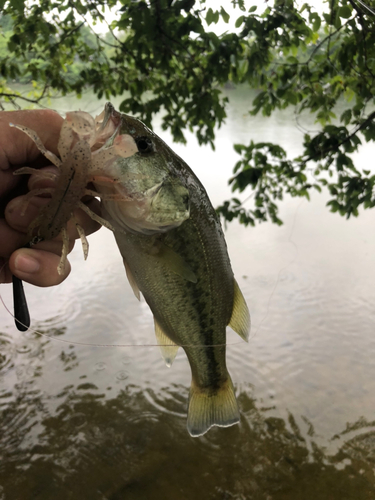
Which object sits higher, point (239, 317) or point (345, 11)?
point (345, 11)

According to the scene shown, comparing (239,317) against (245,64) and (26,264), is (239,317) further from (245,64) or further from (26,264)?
(245,64)

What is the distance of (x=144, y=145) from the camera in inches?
52.6

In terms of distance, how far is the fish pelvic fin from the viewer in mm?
1993

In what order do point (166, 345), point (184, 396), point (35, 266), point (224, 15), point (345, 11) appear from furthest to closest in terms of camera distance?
1. point (184, 396)
2. point (224, 15)
3. point (345, 11)
4. point (166, 345)
5. point (35, 266)

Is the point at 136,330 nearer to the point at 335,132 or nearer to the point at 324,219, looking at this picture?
the point at 335,132

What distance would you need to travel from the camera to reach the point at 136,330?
3.93m

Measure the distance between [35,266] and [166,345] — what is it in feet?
2.31

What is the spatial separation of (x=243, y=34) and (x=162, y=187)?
2296 millimetres

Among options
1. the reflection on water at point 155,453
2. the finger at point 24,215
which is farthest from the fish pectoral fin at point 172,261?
the reflection on water at point 155,453

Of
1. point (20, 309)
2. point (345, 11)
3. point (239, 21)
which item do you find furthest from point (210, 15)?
point (20, 309)

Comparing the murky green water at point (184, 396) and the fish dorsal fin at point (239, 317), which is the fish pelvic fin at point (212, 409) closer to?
the fish dorsal fin at point (239, 317)

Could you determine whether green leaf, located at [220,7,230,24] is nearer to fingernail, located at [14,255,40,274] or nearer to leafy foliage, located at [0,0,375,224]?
leafy foliage, located at [0,0,375,224]

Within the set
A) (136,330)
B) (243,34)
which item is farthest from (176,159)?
(136,330)

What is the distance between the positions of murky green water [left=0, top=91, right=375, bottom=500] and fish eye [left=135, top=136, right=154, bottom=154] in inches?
34.6
